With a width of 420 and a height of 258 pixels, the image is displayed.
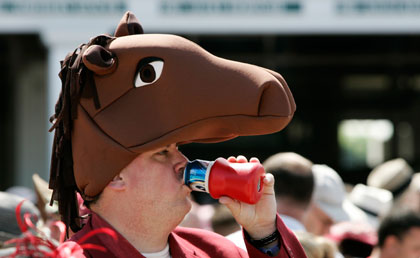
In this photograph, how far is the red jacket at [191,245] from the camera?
5.90ft

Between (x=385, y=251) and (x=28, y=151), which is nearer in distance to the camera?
(x=385, y=251)

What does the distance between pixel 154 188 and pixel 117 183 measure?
97mm


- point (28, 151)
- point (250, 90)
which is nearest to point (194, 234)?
point (250, 90)

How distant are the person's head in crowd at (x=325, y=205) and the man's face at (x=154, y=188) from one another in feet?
8.37

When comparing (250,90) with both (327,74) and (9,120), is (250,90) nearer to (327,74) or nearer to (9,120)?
(327,74)

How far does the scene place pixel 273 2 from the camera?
9.23 meters

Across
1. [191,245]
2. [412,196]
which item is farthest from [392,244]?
[191,245]

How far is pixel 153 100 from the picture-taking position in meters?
1.78

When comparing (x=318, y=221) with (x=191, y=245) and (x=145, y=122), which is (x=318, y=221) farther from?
(x=145, y=122)

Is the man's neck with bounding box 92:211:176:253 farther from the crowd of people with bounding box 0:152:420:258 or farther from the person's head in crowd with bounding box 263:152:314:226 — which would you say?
the person's head in crowd with bounding box 263:152:314:226

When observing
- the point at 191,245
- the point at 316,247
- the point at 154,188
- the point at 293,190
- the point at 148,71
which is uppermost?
the point at 148,71

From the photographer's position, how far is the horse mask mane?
1.77 meters

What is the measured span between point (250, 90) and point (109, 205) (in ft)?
1.54

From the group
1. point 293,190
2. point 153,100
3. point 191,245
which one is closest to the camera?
point 153,100
